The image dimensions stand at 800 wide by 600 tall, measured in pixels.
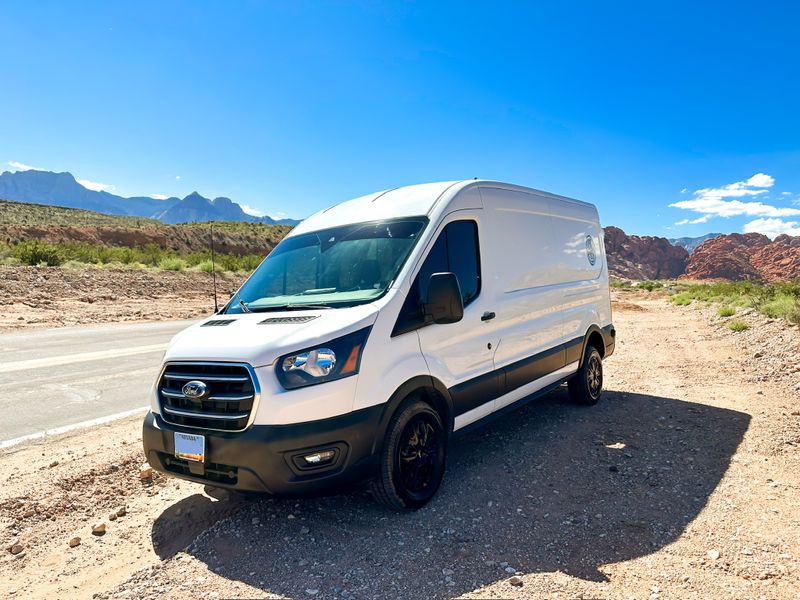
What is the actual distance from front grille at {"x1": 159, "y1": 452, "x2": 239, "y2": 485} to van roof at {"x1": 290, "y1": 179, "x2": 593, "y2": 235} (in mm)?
2242

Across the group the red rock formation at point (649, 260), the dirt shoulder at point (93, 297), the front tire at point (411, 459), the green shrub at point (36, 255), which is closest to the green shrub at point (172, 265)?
the dirt shoulder at point (93, 297)

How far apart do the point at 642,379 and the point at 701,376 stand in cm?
94

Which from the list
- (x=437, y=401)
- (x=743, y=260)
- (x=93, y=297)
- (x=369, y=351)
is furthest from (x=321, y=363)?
(x=743, y=260)

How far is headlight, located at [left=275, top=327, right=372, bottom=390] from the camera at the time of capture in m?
3.08

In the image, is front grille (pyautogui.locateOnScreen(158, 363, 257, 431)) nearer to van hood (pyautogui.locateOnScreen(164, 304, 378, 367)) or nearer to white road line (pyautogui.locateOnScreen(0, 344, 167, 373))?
van hood (pyautogui.locateOnScreen(164, 304, 378, 367))

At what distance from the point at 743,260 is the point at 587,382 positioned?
203005 mm

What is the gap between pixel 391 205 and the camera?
4.45 m

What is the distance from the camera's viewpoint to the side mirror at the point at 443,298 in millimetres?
3553

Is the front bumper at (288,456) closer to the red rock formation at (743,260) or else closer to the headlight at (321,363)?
the headlight at (321,363)

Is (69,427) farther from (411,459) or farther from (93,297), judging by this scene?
(93,297)

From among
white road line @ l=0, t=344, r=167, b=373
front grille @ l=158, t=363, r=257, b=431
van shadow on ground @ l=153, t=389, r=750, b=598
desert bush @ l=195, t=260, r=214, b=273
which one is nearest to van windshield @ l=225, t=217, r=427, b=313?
front grille @ l=158, t=363, r=257, b=431

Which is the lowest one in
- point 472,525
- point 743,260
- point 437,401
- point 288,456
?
point 472,525

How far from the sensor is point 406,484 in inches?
141

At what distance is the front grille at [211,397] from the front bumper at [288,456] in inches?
2.6
